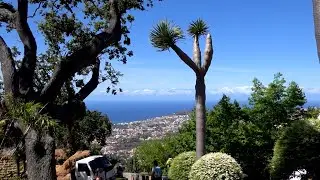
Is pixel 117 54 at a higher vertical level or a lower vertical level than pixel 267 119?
higher

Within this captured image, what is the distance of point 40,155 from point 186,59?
6.25 metres

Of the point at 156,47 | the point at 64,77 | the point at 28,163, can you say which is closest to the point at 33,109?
the point at 28,163

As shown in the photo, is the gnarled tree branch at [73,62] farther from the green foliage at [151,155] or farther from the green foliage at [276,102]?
the green foliage at [151,155]

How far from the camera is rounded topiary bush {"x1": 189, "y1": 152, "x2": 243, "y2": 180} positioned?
1455cm

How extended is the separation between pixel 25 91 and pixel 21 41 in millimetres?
1614

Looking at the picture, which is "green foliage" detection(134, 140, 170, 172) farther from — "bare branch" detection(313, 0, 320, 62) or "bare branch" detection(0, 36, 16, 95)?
"bare branch" detection(313, 0, 320, 62)

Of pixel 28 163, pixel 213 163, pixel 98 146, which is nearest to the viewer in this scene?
pixel 28 163

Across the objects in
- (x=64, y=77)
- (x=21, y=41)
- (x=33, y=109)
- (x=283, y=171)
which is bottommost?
(x=283, y=171)

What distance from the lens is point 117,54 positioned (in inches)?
699

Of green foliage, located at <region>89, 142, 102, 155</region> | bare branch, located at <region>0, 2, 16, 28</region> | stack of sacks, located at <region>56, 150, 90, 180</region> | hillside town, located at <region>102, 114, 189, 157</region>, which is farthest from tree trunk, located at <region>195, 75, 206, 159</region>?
green foliage, located at <region>89, 142, 102, 155</region>

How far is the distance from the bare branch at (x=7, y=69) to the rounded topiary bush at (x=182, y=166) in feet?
23.5

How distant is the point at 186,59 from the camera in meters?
15.9

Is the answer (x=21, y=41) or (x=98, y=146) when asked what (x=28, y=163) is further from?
(x=98, y=146)

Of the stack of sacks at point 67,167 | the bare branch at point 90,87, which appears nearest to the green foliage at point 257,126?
the bare branch at point 90,87
